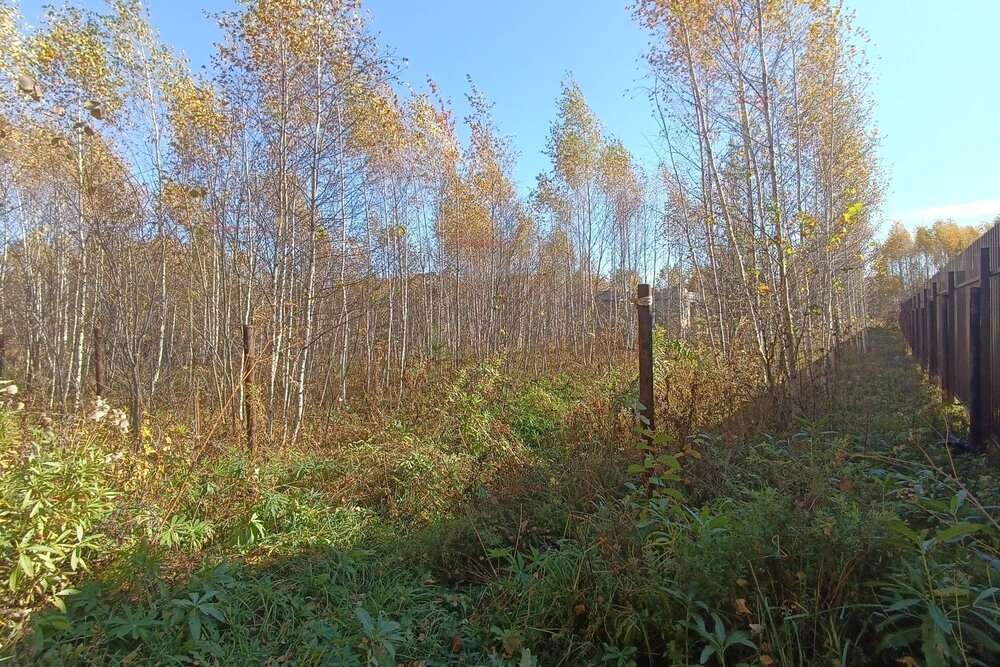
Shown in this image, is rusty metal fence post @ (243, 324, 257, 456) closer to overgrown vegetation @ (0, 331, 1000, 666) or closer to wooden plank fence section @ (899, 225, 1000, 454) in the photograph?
overgrown vegetation @ (0, 331, 1000, 666)

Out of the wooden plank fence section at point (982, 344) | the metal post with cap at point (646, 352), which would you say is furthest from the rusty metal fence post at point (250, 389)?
the wooden plank fence section at point (982, 344)

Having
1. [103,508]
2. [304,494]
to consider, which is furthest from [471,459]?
[103,508]

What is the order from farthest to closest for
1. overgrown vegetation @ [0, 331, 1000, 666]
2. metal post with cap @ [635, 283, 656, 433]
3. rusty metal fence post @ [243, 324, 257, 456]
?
rusty metal fence post @ [243, 324, 257, 456] → metal post with cap @ [635, 283, 656, 433] → overgrown vegetation @ [0, 331, 1000, 666]

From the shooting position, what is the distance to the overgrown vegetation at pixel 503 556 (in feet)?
5.13

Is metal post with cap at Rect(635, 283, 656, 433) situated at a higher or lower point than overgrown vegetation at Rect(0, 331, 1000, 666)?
higher

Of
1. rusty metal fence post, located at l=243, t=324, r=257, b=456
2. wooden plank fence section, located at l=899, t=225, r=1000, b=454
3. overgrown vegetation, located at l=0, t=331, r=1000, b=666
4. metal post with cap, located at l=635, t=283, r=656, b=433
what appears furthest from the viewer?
rusty metal fence post, located at l=243, t=324, r=257, b=456

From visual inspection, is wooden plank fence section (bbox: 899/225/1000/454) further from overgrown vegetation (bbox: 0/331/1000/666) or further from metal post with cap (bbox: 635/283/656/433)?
metal post with cap (bbox: 635/283/656/433)

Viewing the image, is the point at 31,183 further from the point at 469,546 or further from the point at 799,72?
the point at 799,72

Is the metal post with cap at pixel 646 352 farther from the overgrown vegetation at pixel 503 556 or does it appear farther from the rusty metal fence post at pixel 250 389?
the rusty metal fence post at pixel 250 389

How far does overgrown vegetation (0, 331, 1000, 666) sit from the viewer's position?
1564 mm

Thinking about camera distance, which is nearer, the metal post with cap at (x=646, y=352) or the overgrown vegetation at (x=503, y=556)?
the overgrown vegetation at (x=503, y=556)

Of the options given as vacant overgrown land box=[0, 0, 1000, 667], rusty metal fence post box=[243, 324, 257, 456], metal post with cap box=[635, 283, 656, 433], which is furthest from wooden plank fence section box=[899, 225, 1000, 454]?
rusty metal fence post box=[243, 324, 257, 456]

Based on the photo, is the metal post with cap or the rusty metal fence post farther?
the rusty metal fence post

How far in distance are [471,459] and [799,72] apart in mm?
6768
